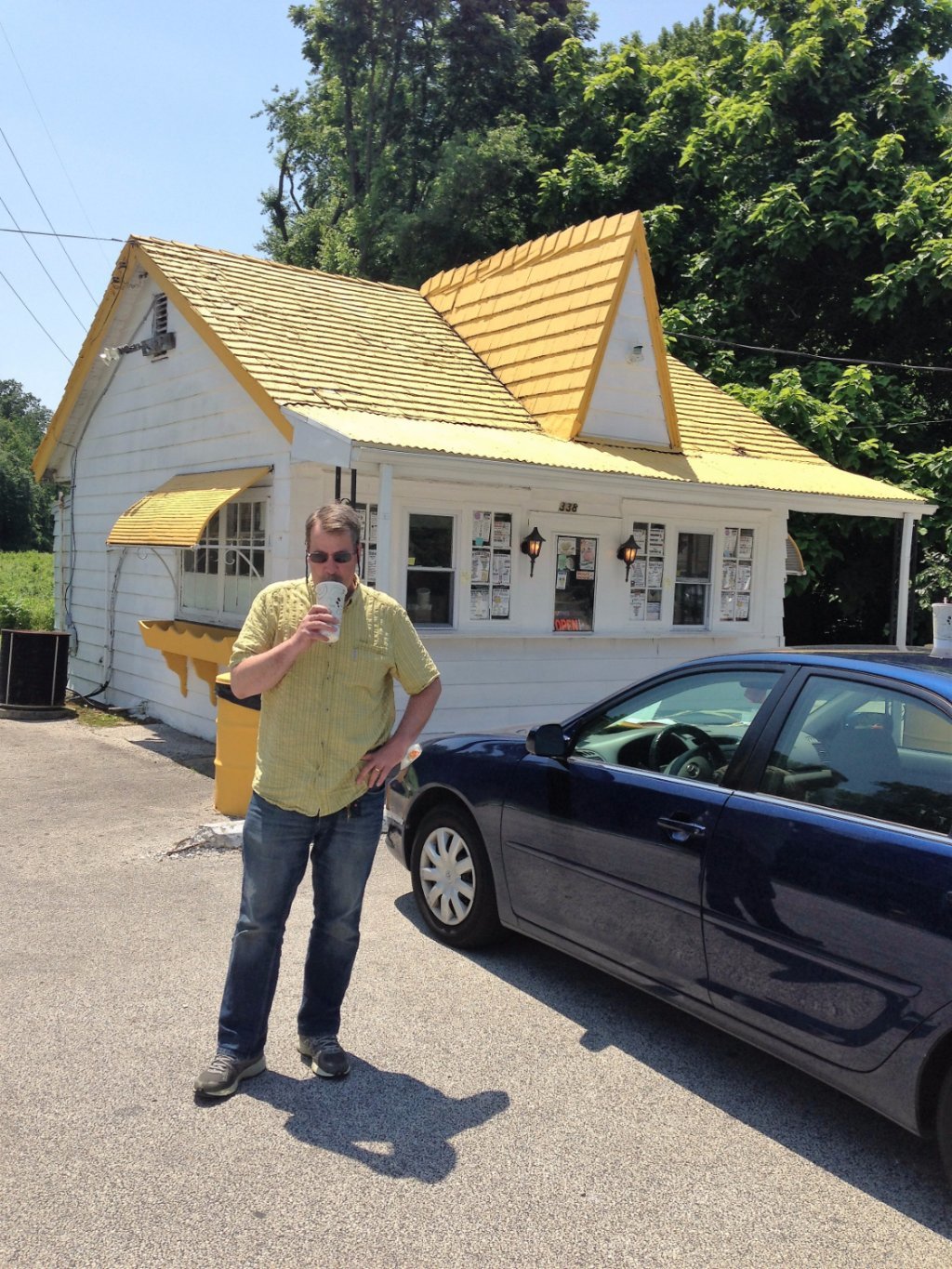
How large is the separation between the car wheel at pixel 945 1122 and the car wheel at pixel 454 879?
2032 mm

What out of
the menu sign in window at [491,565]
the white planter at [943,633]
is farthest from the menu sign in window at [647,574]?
the white planter at [943,633]

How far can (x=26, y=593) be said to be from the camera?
25281 millimetres

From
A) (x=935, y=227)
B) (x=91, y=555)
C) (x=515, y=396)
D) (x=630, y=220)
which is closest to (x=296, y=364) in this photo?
(x=515, y=396)

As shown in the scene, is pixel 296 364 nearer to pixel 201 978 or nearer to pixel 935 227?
pixel 201 978

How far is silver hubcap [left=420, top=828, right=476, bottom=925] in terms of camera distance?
4516mm

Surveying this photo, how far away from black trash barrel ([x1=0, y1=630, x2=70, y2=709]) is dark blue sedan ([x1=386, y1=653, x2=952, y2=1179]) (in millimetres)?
7890

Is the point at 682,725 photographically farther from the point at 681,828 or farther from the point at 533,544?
the point at 533,544

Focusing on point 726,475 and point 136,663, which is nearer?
point 726,475

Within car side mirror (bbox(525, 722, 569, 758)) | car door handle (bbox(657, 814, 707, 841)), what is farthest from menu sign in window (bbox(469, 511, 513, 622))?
car door handle (bbox(657, 814, 707, 841))

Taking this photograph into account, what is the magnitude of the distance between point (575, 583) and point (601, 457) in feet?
4.57

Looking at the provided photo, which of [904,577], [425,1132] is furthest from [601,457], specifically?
[425,1132]

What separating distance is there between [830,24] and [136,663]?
15959 mm

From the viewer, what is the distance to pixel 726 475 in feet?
31.6

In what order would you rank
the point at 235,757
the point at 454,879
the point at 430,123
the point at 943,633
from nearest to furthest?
the point at 943,633
the point at 454,879
the point at 235,757
the point at 430,123
